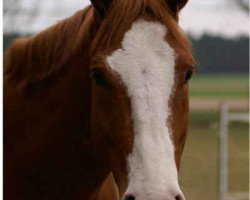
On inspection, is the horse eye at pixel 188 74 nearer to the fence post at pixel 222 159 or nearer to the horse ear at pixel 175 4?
the horse ear at pixel 175 4

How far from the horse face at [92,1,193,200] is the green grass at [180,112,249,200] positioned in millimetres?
6028

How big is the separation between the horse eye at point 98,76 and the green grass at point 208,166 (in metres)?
6.04

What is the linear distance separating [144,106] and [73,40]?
698 millimetres

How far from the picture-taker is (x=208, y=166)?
13.4 meters

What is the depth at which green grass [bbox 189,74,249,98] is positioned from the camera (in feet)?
128

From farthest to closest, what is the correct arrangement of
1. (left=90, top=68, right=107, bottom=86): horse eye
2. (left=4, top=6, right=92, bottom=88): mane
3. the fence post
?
the fence post → (left=4, top=6, right=92, bottom=88): mane → (left=90, top=68, right=107, bottom=86): horse eye

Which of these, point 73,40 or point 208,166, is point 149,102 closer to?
point 73,40

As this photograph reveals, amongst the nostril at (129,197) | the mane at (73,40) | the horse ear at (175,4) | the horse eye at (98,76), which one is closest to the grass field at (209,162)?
the horse ear at (175,4)

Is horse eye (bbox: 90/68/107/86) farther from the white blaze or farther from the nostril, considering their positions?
the nostril

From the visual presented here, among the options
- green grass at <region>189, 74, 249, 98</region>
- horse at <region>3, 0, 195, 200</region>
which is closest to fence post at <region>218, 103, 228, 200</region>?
horse at <region>3, 0, 195, 200</region>

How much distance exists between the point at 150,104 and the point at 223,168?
18.1 ft

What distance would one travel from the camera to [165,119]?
91.6 inches

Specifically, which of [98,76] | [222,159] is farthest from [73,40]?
[222,159]

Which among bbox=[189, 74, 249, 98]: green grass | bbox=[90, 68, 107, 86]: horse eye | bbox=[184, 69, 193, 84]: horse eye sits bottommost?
bbox=[189, 74, 249, 98]: green grass
